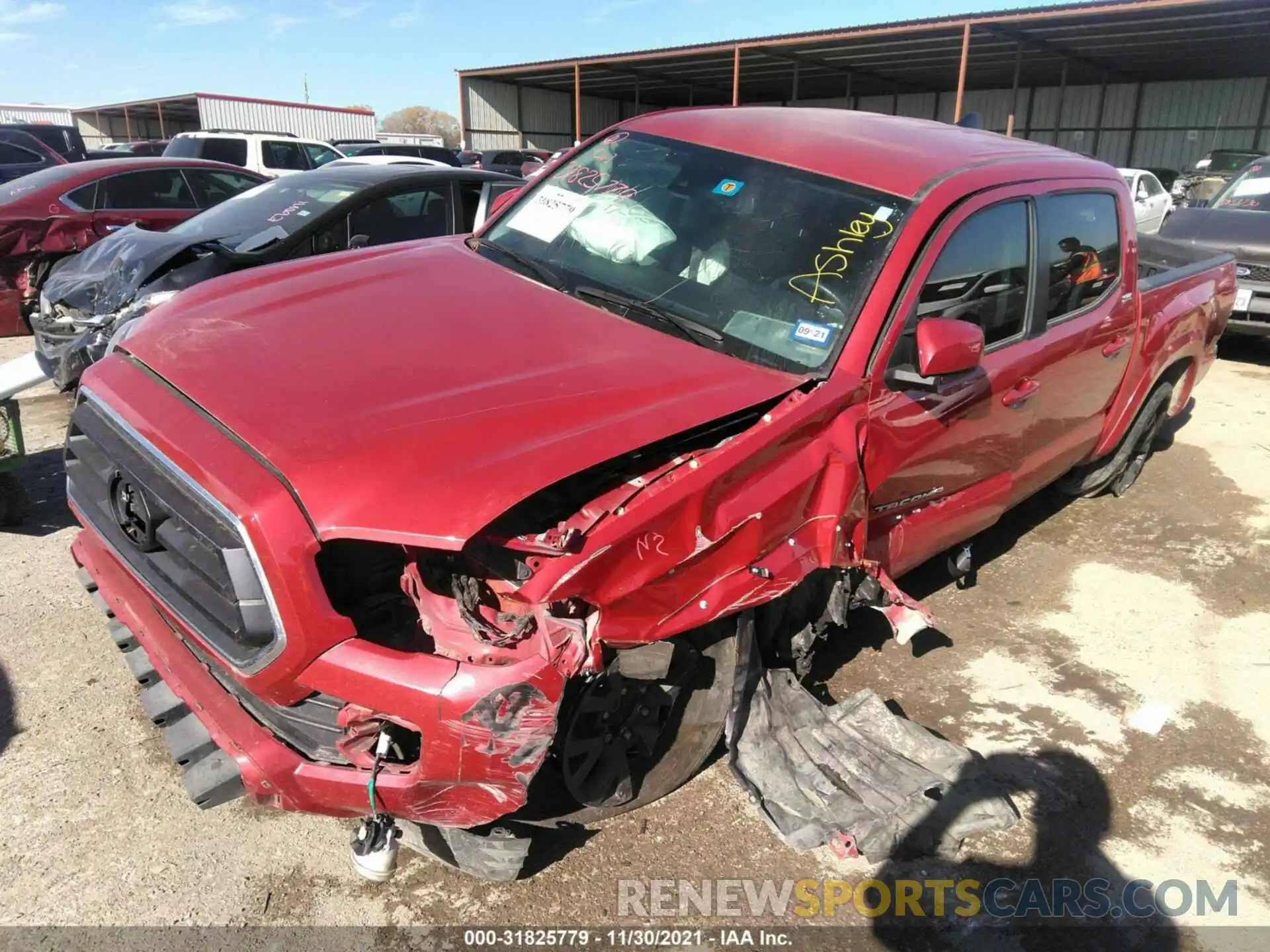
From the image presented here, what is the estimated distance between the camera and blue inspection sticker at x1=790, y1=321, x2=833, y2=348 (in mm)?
2738

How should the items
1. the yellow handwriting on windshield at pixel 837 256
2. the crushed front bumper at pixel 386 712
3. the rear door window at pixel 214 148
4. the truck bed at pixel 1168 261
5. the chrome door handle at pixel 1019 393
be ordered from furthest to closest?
the rear door window at pixel 214 148 → the truck bed at pixel 1168 261 → the chrome door handle at pixel 1019 393 → the yellow handwriting on windshield at pixel 837 256 → the crushed front bumper at pixel 386 712

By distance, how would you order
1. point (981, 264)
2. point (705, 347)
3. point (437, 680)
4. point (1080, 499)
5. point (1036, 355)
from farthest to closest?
point (1080, 499), point (1036, 355), point (981, 264), point (705, 347), point (437, 680)

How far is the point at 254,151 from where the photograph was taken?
47.7 ft

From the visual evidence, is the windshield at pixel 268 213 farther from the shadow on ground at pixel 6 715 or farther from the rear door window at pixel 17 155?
the rear door window at pixel 17 155

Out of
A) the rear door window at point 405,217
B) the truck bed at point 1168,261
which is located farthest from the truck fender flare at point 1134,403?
the rear door window at point 405,217

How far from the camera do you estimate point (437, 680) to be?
1.95 m

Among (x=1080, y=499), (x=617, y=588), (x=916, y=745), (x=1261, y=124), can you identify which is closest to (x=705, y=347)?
(x=617, y=588)

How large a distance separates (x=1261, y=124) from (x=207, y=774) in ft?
98.6

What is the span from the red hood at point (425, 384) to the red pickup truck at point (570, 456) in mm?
11

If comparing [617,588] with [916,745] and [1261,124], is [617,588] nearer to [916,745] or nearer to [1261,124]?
[916,745]

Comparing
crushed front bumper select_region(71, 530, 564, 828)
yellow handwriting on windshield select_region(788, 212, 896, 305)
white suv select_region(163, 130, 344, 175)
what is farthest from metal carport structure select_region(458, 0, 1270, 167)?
crushed front bumper select_region(71, 530, 564, 828)

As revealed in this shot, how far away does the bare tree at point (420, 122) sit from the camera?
8256cm

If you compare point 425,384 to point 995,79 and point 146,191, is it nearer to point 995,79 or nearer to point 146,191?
point 146,191

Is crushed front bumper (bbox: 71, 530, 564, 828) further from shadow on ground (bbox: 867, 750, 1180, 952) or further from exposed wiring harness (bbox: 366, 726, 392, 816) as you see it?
shadow on ground (bbox: 867, 750, 1180, 952)
